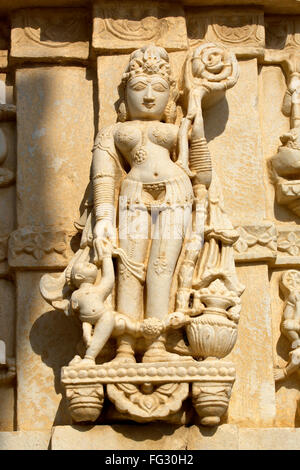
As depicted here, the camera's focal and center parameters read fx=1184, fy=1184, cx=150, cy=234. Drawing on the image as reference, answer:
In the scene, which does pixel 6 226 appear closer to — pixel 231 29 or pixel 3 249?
pixel 3 249

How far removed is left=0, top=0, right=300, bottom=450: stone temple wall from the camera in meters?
6.53

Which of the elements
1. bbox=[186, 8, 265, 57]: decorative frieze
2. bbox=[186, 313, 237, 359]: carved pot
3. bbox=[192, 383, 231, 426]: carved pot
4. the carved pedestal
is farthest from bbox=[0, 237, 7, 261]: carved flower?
bbox=[186, 8, 265, 57]: decorative frieze

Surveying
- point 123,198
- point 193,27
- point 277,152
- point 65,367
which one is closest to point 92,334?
point 65,367

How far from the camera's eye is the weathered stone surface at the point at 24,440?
6366 millimetres

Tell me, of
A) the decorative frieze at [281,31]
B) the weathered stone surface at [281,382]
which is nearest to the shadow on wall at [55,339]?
the weathered stone surface at [281,382]

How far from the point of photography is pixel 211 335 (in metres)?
6.27

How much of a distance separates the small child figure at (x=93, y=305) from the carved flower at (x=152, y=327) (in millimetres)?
168

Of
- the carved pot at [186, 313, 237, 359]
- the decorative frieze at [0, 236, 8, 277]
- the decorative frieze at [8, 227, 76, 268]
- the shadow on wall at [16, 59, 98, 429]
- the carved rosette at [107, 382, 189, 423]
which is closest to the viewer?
the carved rosette at [107, 382, 189, 423]

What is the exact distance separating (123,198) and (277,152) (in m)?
1.09

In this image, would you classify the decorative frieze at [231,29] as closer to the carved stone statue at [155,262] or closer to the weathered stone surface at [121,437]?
the carved stone statue at [155,262]

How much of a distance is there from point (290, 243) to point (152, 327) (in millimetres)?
1135

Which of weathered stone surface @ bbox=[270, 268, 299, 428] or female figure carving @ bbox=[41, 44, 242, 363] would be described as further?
weathered stone surface @ bbox=[270, 268, 299, 428]

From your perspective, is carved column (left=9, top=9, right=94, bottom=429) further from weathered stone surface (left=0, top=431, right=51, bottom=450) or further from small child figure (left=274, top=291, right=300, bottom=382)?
small child figure (left=274, top=291, right=300, bottom=382)

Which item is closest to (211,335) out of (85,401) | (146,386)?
(146,386)
